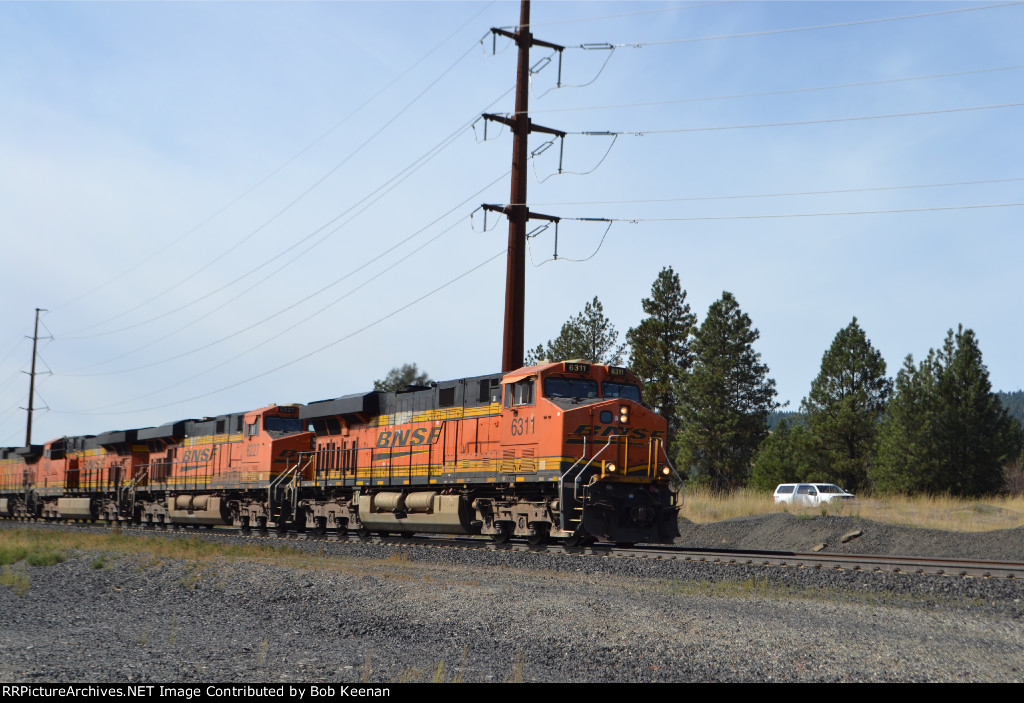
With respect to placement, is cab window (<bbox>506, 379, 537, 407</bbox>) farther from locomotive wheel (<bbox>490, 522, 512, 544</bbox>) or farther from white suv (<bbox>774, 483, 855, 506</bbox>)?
white suv (<bbox>774, 483, 855, 506</bbox>)

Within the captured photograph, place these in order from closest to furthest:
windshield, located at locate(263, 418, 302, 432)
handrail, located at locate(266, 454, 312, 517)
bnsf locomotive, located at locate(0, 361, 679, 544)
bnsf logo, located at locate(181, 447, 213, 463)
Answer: bnsf locomotive, located at locate(0, 361, 679, 544)
handrail, located at locate(266, 454, 312, 517)
windshield, located at locate(263, 418, 302, 432)
bnsf logo, located at locate(181, 447, 213, 463)

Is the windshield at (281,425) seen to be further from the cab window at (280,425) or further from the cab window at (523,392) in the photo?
the cab window at (523,392)

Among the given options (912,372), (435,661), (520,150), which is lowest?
(435,661)

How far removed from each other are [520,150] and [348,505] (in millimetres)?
11488

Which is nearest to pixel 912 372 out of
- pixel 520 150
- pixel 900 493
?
pixel 900 493

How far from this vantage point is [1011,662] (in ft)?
27.0

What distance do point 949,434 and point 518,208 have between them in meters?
34.0

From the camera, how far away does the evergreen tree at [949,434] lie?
48.7 m

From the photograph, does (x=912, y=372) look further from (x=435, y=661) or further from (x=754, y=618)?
(x=435, y=661)

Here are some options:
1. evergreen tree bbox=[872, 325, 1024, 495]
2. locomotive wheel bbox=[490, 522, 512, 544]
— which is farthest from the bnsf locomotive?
evergreen tree bbox=[872, 325, 1024, 495]

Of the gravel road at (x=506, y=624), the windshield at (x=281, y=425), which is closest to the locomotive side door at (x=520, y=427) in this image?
the gravel road at (x=506, y=624)

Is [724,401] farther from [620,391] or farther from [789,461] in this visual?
[620,391]

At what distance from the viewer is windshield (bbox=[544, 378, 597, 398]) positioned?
65.0 ft

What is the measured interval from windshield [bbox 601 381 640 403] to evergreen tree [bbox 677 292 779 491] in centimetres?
3793
